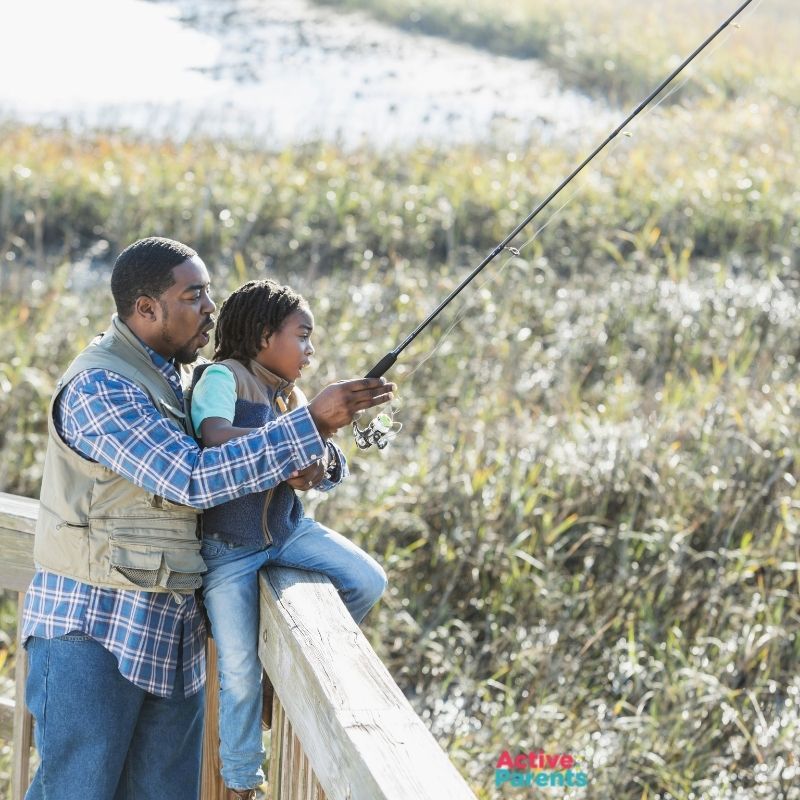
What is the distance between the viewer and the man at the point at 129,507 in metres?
2.04

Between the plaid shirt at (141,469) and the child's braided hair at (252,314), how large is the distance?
27cm

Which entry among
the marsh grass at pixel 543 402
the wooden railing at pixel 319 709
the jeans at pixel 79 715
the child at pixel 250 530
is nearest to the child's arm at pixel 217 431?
the child at pixel 250 530

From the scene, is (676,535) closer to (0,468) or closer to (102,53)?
(0,468)

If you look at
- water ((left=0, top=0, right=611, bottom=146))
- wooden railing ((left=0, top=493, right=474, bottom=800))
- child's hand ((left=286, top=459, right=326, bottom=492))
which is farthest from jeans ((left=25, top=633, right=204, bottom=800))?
water ((left=0, top=0, right=611, bottom=146))

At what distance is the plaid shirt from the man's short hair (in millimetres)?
163

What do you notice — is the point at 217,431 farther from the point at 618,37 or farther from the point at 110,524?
the point at 618,37

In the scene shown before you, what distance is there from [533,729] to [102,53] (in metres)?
12.8

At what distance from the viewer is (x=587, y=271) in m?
8.47

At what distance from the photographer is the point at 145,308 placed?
2.17 metres

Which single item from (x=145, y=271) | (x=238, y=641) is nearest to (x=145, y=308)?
(x=145, y=271)

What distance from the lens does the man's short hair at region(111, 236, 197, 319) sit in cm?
216

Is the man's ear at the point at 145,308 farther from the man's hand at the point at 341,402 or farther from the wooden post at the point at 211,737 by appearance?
the wooden post at the point at 211,737

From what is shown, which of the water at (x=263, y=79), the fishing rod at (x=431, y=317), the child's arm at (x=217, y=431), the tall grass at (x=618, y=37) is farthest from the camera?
the tall grass at (x=618, y=37)

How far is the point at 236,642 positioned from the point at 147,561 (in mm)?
244
